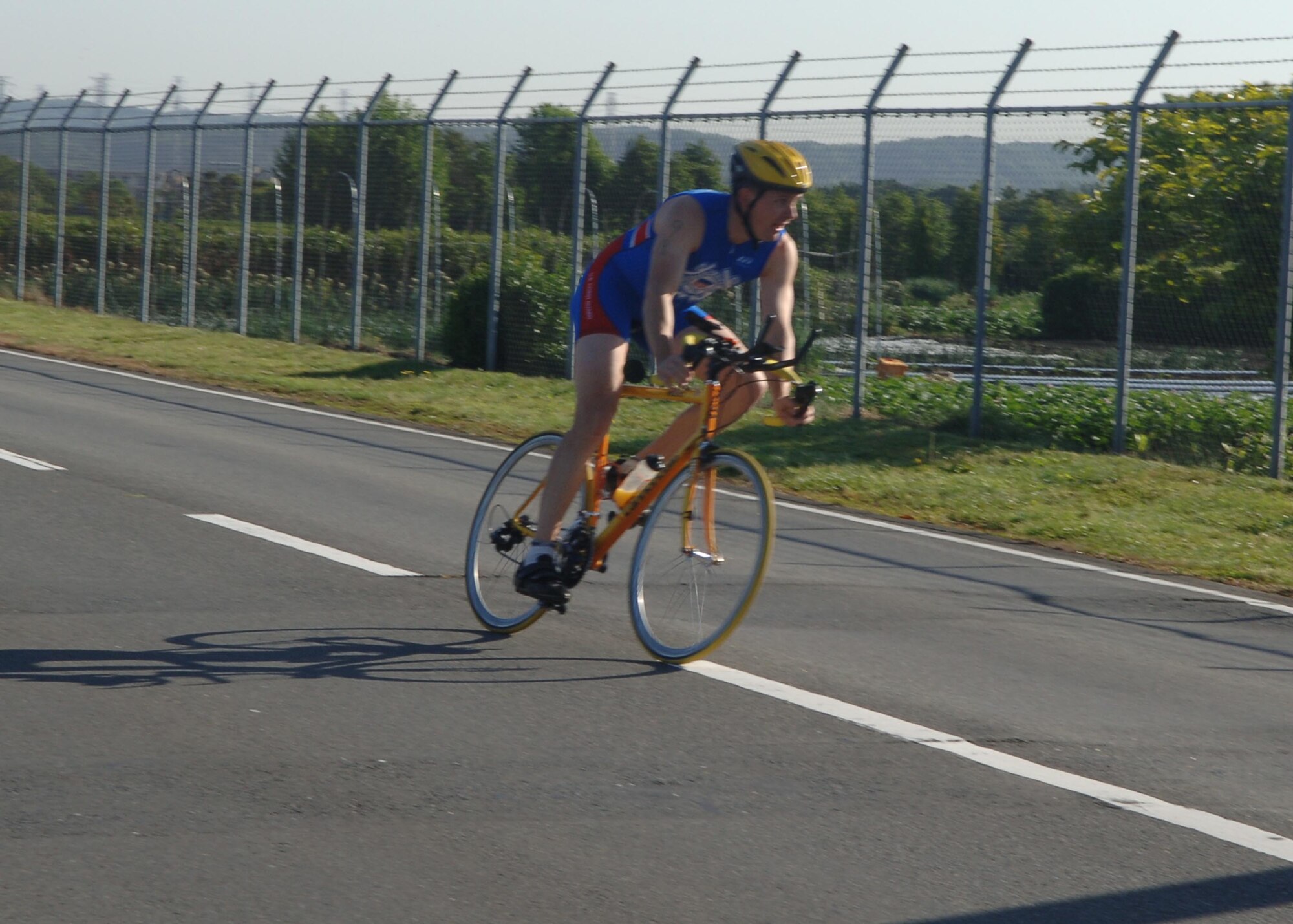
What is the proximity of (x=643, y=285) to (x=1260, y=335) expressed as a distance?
330 inches

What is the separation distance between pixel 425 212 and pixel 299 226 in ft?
10.4

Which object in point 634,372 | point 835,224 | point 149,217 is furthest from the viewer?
point 149,217

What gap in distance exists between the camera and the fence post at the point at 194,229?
1006 inches

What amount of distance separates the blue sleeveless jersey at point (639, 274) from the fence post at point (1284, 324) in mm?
7785

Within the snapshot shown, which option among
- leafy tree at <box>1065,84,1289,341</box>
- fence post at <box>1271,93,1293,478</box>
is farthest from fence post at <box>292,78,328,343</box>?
fence post at <box>1271,93,1293,478</box>

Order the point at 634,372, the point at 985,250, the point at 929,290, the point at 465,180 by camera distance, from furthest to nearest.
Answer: the point at 465,180, the point at 929,290, the point at 985,250, the point at 634,372

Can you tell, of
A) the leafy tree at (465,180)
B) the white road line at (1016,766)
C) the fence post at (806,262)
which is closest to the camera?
the white road line at (1016,766)

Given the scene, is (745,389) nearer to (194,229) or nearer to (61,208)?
(194,229)

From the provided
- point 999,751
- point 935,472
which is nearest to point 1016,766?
point 999,751

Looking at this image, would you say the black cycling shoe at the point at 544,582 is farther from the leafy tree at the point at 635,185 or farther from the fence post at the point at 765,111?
the leafy tree at the point at 635,185

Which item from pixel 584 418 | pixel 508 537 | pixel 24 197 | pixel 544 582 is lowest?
pixel 544 582

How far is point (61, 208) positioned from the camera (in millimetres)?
29172

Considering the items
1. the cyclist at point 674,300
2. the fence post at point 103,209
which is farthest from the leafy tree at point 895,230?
the fence post at point 103,209

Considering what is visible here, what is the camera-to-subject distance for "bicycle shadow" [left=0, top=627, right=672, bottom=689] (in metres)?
5.45
